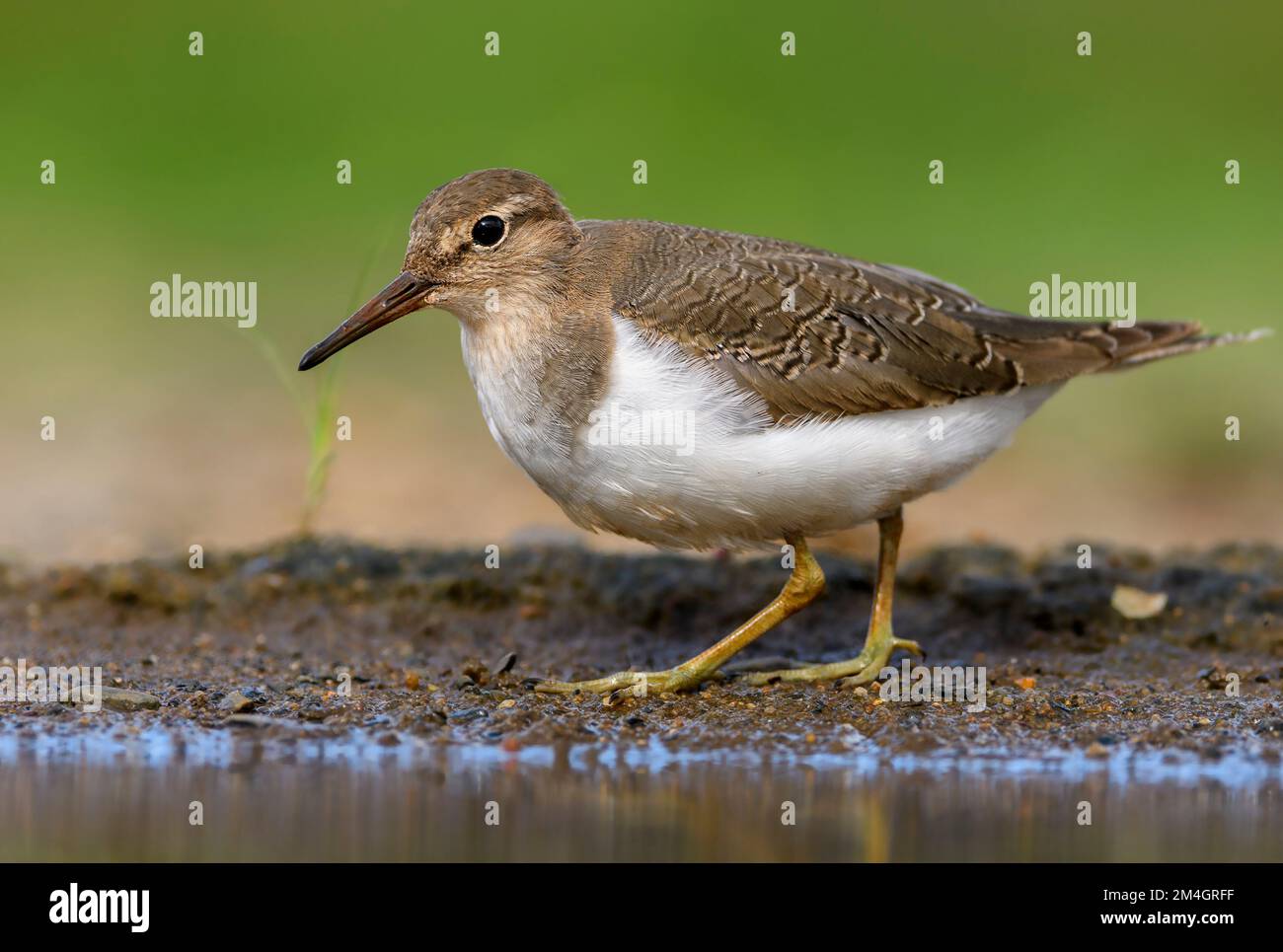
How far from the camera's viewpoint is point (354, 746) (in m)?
7.19

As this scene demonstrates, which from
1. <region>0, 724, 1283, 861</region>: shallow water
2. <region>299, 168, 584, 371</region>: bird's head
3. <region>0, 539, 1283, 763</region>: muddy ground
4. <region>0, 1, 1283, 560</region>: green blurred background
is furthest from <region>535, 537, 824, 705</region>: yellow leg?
<region>0, 1, 1283, 560</region>: green blurred background

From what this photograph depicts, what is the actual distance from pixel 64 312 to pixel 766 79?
835 centimetres

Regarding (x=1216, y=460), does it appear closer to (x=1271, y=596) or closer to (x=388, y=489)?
(x=1271, y=596)

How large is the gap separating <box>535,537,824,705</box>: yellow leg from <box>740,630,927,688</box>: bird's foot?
9.6 inches

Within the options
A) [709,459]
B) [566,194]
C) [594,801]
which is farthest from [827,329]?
[566,194]

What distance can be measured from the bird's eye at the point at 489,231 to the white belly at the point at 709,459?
690 mm

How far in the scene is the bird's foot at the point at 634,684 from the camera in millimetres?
8250

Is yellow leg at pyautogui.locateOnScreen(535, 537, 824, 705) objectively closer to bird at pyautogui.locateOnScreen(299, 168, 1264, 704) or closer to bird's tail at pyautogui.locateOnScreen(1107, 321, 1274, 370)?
bird at pyautogui.locateOnScreen(299, 168, 1264, 704)

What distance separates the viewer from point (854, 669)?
885cm

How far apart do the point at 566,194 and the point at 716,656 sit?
31.9 feet

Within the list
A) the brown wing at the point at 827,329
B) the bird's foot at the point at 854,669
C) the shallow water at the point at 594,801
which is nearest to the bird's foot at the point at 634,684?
the bird's foot at the point at 854,669


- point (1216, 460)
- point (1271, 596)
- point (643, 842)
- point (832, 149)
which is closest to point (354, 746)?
point (643, 842)

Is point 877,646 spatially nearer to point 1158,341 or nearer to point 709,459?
point 709,459

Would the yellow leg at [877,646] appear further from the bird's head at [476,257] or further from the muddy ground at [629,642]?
the bird's head at [476,257]
